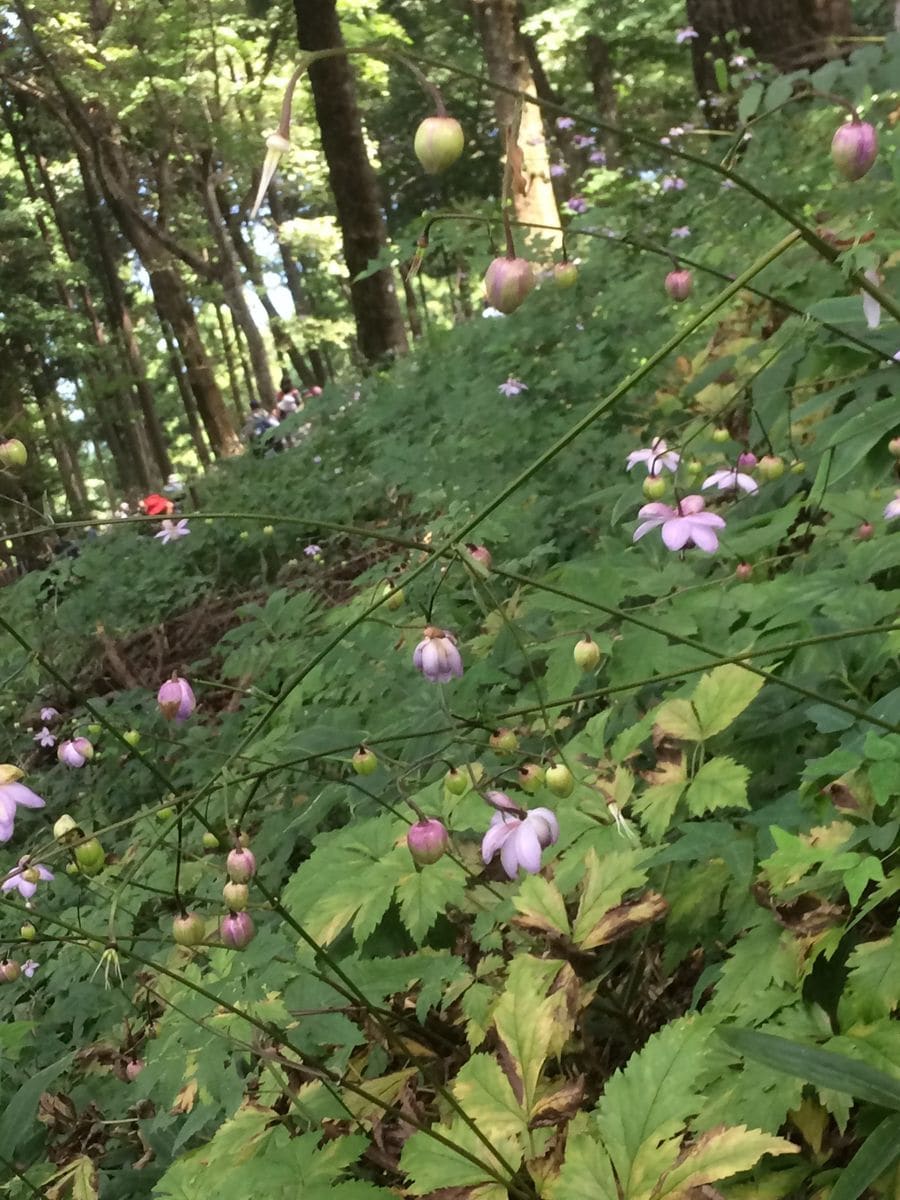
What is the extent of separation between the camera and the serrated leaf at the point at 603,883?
1.36m

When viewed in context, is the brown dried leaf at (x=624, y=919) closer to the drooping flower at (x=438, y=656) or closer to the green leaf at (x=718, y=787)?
the green leaf at (x=718, y=787)

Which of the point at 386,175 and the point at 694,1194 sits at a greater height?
the point at 386,175

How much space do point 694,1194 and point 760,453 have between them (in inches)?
87.2

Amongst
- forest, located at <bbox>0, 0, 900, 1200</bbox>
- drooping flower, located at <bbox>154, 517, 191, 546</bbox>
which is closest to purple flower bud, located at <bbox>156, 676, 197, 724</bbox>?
forest, located at <bbox>0, 0, 900, 1200</bbox>

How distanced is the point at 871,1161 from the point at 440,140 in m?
1.14

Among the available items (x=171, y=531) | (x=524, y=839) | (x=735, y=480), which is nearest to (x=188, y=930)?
(x=524, y=839)

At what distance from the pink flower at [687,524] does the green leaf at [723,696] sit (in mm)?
222

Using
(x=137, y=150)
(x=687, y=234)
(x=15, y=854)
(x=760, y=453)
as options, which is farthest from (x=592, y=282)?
(x=137, y=150)

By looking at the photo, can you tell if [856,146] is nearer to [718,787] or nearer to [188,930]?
[718,787]

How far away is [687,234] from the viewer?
4758mm

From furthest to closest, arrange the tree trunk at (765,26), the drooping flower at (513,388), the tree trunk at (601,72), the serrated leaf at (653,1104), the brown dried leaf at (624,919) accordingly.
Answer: the tree trunk at (601,72)
the tree trunk at (765,26)
the drooping flower at (513,388)
the brown dried leaf at (624,919)
the serrated leaf at (653,1104)

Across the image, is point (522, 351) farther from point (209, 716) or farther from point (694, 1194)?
point (694, 1194)

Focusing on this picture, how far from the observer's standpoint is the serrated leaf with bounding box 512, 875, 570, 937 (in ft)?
4.55

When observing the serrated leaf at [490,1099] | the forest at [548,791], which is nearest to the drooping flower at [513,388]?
the forest at [548,791]
